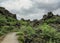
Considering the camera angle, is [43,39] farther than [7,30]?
No

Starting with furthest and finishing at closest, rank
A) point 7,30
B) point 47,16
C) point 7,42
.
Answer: point 47,16 → point 7,30 → point 7,42

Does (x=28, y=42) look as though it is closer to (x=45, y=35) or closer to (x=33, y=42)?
(x=33, y=42)

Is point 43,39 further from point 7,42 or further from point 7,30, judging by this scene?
point 7,30

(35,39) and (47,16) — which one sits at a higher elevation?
(47,16)

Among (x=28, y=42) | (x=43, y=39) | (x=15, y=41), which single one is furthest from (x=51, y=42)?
(x=15, y=41)

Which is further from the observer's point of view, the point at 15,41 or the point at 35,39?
the point at 15,41

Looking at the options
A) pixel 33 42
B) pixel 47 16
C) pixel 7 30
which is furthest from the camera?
pixel 47 16

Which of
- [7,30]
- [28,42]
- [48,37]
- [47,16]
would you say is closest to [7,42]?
[28,42]

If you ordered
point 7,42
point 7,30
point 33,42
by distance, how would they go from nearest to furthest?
point 33,42 → point 7,42 → point 7,30

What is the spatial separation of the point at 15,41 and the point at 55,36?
260 inches

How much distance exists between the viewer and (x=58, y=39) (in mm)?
34625

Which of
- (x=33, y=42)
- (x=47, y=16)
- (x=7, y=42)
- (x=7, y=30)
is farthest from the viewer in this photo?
(x=47, y=16)

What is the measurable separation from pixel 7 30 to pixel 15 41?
15.8m

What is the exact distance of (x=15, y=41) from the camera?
34000 millimetres
